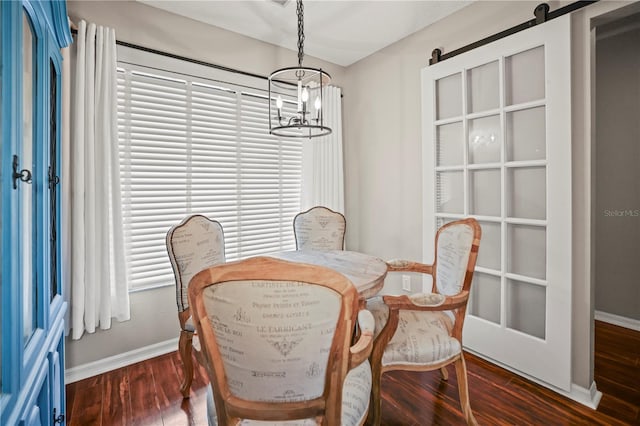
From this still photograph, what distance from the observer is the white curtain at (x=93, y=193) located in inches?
80.7

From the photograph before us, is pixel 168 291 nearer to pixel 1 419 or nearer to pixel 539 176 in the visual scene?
pixel 1 419

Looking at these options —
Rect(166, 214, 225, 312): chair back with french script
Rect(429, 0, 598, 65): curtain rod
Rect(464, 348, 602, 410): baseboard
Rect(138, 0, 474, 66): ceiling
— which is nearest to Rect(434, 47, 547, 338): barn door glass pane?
Rect(429, 0, 598, 65): curtain rod

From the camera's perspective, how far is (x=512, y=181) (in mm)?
2217

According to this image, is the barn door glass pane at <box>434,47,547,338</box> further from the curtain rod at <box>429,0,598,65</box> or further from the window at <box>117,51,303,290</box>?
the window at <box>117,51,303,290</box>

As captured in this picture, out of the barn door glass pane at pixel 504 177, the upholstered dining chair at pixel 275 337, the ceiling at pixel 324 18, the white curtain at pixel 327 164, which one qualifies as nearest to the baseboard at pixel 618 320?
the barn door glass pane at pixel 504 177

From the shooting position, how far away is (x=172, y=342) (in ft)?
8.34

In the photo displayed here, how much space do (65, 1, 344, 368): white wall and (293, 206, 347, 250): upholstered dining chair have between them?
1.18 m

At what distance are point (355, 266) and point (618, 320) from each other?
9.35 ft

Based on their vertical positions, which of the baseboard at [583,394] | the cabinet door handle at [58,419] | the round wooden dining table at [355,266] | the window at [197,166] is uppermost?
the window at [197,166]

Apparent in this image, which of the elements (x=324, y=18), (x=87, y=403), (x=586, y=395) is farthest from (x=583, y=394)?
(x=324, y=18)

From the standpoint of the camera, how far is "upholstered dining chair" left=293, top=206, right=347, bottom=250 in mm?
2834

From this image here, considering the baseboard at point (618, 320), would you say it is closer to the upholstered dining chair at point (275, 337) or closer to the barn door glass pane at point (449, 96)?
the barn door glass pane at point (449, 96)

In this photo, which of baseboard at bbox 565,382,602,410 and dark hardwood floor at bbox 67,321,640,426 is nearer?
dark hardwood floor at bbox 67,321,640,426

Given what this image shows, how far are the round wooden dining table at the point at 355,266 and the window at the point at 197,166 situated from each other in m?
0.88
